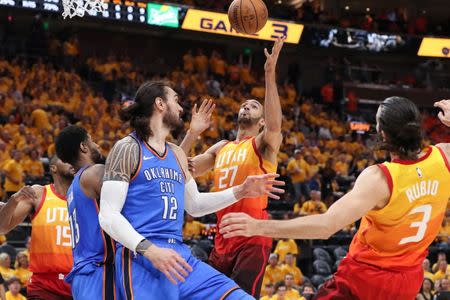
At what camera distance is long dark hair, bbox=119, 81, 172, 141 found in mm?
4895

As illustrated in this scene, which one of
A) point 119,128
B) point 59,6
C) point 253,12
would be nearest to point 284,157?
point 119,128

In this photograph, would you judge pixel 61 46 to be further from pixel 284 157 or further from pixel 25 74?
pixel 284 157

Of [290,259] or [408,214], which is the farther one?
[290,259]

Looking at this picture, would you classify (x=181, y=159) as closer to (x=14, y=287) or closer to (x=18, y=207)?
(x=18, y=207)

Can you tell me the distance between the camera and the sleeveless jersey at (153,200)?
4.62 meters

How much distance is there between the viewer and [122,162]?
4605mm

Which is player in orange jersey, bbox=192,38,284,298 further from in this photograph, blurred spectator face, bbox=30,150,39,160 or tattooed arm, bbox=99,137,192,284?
blurred spectator face, bbox=30,150,39,160

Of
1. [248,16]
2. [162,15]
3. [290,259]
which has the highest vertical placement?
[162,15]

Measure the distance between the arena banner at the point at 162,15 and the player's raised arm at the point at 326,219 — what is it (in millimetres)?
17002

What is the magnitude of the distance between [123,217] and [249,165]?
7.73 ft

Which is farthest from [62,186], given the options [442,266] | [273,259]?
[442,266]

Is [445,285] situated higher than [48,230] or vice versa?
[48,230]

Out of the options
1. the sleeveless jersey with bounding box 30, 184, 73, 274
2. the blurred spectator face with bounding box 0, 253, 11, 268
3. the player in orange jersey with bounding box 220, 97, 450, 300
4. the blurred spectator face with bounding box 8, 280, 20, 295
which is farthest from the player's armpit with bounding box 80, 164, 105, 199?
the blurred spectator face with bounding box 0, 253, 11, 268

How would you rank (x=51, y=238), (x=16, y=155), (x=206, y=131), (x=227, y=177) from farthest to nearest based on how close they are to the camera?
(x=206, y=131)
(x=16, y=155)
(x=227, y=177)
(x=51, y=238)
